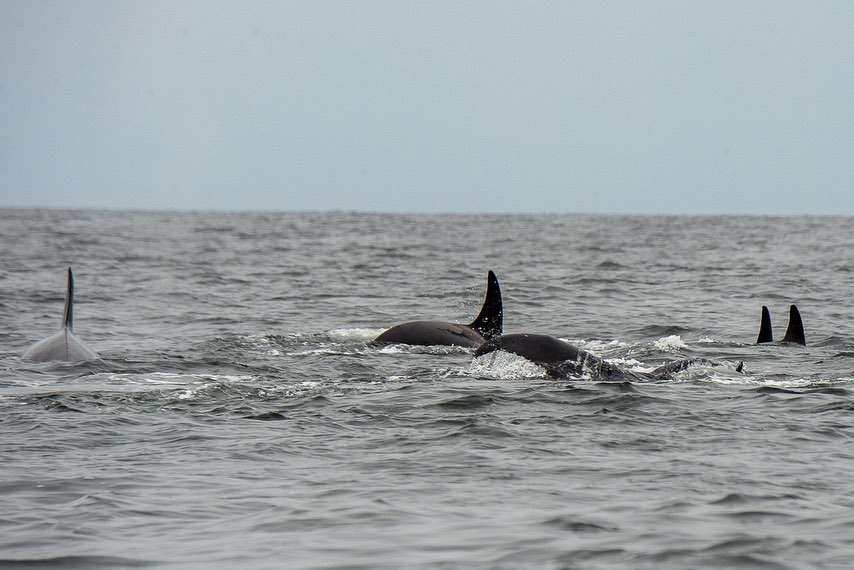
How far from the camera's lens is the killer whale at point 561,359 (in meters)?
12.5

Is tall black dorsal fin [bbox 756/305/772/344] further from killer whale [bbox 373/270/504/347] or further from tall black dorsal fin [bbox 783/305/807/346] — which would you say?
killer whale [bbox 373/270/504/347]

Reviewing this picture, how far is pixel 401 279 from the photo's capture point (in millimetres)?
31000

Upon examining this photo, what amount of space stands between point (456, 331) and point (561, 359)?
424 cm

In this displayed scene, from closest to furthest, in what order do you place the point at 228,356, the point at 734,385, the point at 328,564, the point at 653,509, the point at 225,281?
the point at 328,564 < the point at 653,509 < the point at 734,385 < the point at 228,356 < the point at 225,281

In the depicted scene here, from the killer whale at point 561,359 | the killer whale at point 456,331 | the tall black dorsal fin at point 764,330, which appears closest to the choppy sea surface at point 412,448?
the killer whale at point 561,359

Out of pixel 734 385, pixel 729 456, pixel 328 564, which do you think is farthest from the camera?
pixel 734 385

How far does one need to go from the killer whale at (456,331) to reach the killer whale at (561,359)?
11.8 feet

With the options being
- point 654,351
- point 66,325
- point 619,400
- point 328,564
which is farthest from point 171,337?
point 328,564

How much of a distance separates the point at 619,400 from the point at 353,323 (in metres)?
9.72

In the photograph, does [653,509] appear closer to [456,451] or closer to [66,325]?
[456,451]

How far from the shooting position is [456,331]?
16.8 metres

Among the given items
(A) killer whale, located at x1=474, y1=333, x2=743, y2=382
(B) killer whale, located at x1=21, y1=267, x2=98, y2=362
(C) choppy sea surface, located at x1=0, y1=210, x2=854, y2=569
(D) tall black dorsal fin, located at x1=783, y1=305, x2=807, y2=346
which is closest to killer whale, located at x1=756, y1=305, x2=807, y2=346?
(D) tall black dorsal fin, located at x1=783, y1=305, x2=807, y2=346

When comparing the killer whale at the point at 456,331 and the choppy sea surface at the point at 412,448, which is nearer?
the choppy sea surface at the point at 412,448

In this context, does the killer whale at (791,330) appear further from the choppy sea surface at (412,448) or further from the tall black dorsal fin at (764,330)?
the choppy sea surface at (412,448)
